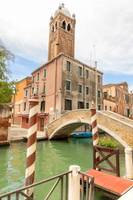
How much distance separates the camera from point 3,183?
19.3 feet

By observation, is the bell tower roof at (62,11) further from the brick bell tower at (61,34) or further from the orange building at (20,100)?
the orange building at (20,100)

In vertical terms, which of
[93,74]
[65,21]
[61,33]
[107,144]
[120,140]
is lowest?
[120,140]

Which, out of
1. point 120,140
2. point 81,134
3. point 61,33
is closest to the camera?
point 120,140

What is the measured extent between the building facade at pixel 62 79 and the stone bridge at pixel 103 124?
2.60 meters

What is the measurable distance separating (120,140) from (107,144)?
223 inches

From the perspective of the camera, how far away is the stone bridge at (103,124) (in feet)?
33.3

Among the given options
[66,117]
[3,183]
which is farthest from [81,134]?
[3,183]

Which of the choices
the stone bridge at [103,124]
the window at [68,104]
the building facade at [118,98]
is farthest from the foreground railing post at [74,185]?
the building facade at [118,98]

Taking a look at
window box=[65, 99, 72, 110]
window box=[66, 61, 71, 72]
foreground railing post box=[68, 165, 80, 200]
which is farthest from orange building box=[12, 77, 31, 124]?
foreground railing post box=[68, 165, 80, 200]

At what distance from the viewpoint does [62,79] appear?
800 inches

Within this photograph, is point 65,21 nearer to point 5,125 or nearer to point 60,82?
point 60,82

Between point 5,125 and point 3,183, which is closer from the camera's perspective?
point 3,183

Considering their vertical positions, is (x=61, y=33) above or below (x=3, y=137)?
above

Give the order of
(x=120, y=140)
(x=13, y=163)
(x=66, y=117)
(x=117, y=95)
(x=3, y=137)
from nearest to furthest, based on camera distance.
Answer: (x=13, y=163) → (x=120, y=140) → (x=3, y=137) → (x=66, y=117) → (x=117, y=95)
